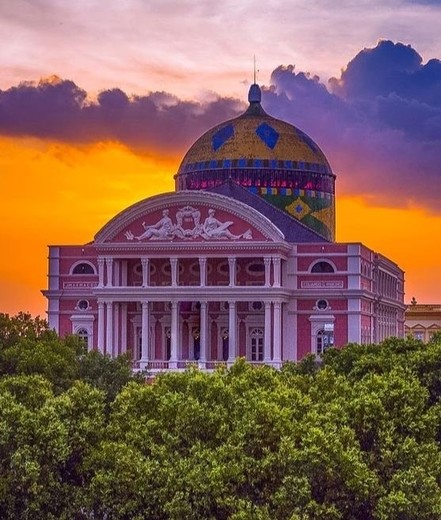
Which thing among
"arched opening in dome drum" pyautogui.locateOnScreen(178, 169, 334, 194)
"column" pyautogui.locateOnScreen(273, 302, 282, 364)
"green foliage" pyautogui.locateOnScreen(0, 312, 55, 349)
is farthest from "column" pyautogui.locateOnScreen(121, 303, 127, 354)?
"green foliage" pyautogui.locateOnScreen(0, 312, 55, 349)

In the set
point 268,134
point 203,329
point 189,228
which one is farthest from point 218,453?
point 268,134

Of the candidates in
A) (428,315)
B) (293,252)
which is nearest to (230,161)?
(293,252)

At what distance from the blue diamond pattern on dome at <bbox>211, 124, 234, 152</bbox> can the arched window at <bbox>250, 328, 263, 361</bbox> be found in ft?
57.9

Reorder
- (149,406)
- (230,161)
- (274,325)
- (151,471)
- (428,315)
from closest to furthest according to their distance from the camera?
1. (151,471)
2. (149,406)
3. (274,325)
4. (230,161)
5. (428,315)

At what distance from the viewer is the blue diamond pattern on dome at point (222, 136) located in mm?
118250

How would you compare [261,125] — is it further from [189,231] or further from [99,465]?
[99,465]

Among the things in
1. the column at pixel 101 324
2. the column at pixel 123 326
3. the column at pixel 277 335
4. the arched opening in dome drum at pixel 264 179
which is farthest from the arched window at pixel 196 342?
the arched opening in dome drum at pixel 264 179

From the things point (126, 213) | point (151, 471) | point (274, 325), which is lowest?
point (151, 471)

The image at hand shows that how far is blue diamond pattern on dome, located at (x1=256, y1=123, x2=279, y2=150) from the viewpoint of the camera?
117 meters

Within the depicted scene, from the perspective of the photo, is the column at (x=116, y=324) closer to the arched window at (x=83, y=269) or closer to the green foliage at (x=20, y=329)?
the arched window at (x=83, y=269)

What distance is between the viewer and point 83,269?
109 m

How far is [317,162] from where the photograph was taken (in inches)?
4656

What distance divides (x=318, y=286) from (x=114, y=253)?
511 inches

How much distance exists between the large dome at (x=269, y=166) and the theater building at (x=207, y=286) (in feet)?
17.8
